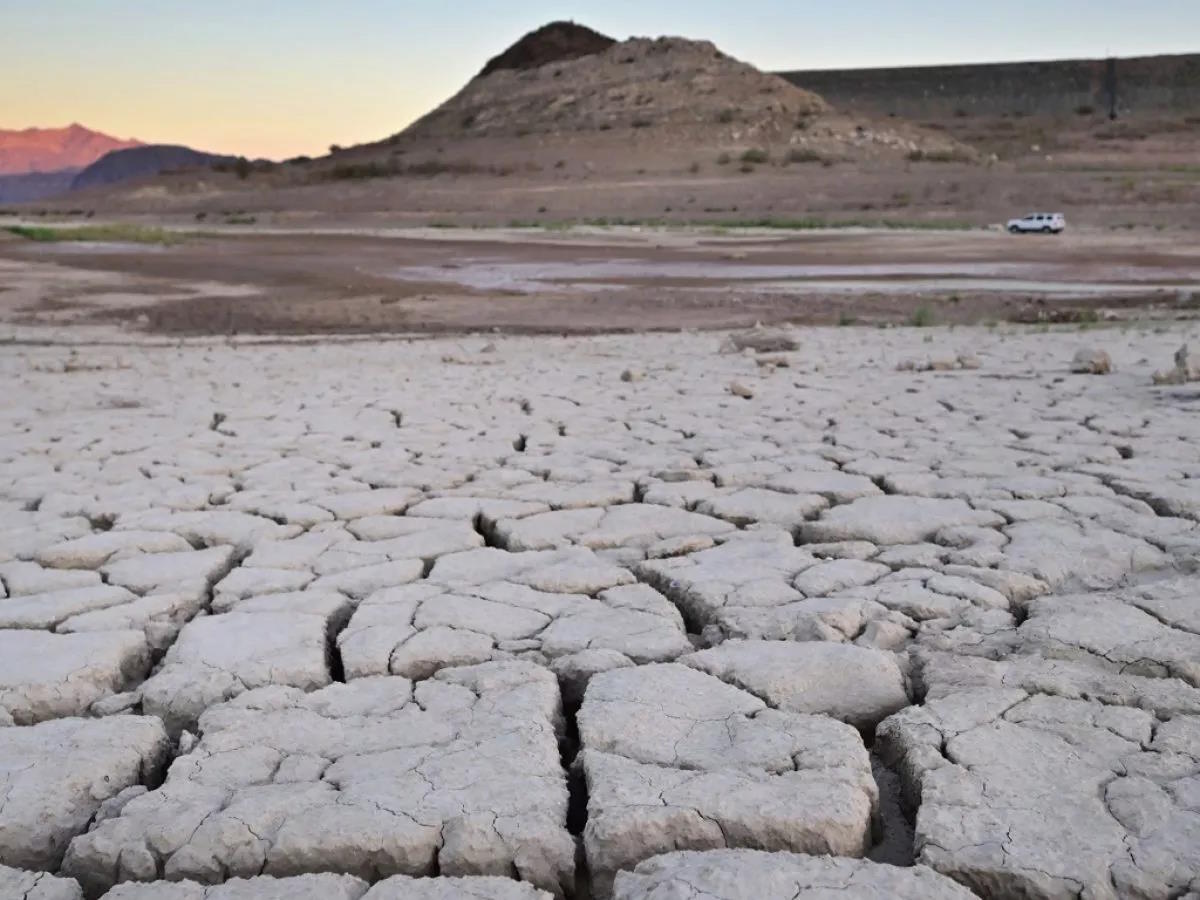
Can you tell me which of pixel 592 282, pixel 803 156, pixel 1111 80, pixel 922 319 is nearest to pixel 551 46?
pixel 1111 80

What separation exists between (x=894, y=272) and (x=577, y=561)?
11.4 m

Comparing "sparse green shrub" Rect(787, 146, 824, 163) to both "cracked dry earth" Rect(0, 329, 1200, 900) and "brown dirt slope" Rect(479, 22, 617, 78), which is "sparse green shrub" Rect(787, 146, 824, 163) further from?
"brown dirt slope" Rect(479, 22, 617, 78)

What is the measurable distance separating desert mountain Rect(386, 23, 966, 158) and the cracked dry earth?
33.4 metres

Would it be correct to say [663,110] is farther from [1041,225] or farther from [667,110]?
[1041,225]

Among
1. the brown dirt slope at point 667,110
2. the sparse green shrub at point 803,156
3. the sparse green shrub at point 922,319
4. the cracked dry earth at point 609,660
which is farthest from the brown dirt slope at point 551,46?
the cracked dry earth at point 609,660

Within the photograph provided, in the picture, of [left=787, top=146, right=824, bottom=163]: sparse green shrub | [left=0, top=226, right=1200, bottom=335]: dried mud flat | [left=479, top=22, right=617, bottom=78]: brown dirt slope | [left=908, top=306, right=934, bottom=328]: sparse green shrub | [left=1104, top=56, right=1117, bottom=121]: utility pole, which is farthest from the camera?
[left=479, top=22, right=617, bottom=78]: brown dirt slope

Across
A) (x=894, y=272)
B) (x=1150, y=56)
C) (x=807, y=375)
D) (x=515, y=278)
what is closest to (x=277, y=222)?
(x=515, y=278)

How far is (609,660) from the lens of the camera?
2.38 meters

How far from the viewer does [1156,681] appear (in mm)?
2176

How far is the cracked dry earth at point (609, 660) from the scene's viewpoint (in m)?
1.71

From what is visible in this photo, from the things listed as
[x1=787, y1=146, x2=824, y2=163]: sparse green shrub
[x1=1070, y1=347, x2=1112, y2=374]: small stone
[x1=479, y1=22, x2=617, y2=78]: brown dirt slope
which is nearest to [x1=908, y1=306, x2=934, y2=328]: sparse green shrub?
[x1=1070, y1=347, x2=1112, y2=374]: small stone

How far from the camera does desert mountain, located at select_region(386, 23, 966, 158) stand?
1563 inches

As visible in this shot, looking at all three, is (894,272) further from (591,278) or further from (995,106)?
(995,106)

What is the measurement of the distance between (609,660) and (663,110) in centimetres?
4452
